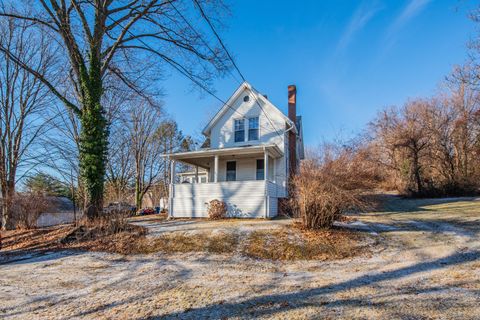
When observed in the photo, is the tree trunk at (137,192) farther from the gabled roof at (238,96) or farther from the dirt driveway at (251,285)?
the dirt driveway at (251,285)

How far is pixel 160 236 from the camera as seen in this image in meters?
8.91

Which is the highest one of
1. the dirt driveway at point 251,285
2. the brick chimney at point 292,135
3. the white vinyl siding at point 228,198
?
the brick chimney at point 292,135

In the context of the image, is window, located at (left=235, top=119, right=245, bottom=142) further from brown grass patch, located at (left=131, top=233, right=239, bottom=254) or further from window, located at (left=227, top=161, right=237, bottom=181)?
brown grass patch, located at (left=131, top=233, right=239, bottom=254)

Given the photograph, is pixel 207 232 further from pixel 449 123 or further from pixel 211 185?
pixel 449 123

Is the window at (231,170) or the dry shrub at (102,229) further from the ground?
A: the window at (231,170)

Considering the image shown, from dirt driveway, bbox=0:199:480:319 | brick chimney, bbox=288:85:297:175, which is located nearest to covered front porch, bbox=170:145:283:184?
brick chimney, bbox=288:85:297:175

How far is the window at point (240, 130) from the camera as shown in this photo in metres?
16.1

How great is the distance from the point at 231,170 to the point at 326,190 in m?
8.57

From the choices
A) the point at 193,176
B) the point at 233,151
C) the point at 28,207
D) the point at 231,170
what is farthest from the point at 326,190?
the point at 193,176

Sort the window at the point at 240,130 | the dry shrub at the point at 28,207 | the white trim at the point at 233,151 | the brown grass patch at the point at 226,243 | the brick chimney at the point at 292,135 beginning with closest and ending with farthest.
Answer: the brown grass patch at the point at 226,243, the dry shrub at the point at 28,207, the white trim at the point at 233,151, the window at the point at 240,130, the brick chimney at the point at 292,135

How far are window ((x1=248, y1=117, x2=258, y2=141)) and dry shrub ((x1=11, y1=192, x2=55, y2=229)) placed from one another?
11.2 metres

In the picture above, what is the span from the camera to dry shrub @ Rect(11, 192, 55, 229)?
41.9 feet

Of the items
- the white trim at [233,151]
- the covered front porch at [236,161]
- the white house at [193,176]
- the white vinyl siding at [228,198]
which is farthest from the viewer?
the white house at [193,176]

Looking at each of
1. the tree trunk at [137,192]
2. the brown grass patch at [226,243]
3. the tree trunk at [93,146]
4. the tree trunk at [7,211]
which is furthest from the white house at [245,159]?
the tree trunk at [137,192]
